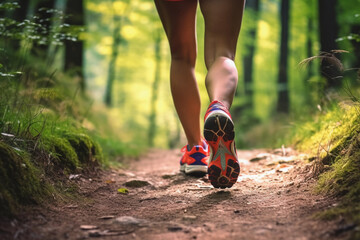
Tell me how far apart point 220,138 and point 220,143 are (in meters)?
0.03

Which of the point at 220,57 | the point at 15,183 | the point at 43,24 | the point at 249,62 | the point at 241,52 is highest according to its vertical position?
the point at 241,52

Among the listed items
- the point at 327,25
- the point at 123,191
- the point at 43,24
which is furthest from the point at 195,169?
the point at 327,25

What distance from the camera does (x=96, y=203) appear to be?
197 cm

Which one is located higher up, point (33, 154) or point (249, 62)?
point (249, 62)

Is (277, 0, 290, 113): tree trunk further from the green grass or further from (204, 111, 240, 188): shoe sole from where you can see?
(204, 111, 240, 188): shoe sole

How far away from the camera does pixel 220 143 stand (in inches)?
71.9

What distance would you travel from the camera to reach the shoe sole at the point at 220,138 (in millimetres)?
1763

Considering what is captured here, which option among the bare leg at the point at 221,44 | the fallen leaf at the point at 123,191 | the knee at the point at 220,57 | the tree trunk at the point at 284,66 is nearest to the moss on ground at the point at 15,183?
the fallen leaf at the point at 123,191

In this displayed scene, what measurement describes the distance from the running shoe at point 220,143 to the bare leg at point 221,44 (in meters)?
0.16

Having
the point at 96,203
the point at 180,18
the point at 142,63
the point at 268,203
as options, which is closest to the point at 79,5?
the point at 180,18

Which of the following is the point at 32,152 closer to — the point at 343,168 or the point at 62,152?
the point at 62,152

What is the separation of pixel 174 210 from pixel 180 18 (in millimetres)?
1272

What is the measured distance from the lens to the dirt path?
4.35 feet

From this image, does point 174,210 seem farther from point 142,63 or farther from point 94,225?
point 142,63
